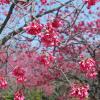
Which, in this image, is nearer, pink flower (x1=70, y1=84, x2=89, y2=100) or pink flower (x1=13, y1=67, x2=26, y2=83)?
pink flower (x1=70, y1=84, x2=89, y2=100)

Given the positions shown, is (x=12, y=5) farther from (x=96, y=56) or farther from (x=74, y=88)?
(x=96, y=56)

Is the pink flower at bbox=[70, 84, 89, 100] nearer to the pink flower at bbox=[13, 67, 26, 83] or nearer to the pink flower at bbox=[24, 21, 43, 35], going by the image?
the pink flower at bbox=[24, 21, 43, 35]

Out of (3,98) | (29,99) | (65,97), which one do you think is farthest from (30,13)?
(29,99)

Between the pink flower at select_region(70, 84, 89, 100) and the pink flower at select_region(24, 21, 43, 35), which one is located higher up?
the pink flower at select_region(24, 21, 43, 35)

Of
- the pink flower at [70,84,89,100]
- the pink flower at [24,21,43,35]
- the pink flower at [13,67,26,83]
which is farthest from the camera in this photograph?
the pink flower at [13,67,26,83]

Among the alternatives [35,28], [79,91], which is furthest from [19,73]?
[35,28]

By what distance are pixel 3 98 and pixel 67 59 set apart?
7.99 meters

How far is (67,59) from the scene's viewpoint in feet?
53.7

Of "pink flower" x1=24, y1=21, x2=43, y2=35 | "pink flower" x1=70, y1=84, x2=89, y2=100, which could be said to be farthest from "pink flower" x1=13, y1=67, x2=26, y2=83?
"pink flower" x1=24, y1=21, x2=43, y2=35

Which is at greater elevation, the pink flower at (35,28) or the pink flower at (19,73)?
the pink flower at (35,28)

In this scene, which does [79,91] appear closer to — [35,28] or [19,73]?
[35,28]

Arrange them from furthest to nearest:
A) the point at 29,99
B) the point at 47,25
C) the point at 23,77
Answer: the point at 29,99 → the point at 23,77 → the point at 47,25

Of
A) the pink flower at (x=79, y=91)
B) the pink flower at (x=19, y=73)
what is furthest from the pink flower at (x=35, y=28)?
the pink flower at (x=19, y=73)

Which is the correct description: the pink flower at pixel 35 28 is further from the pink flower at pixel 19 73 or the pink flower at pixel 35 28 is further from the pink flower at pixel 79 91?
the pink flower at pixel 19 73
